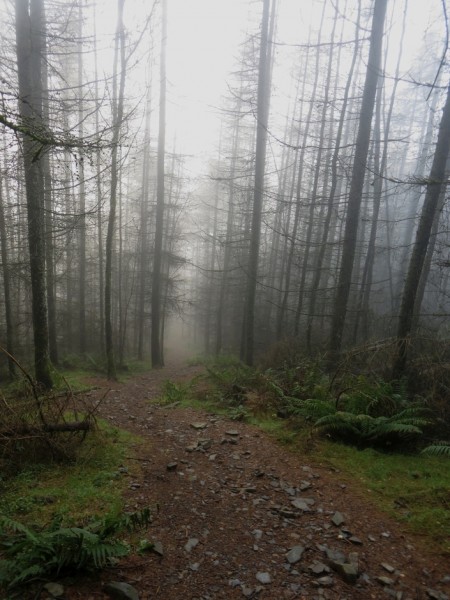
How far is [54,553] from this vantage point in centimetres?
283

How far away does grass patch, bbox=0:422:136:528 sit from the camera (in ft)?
12.2

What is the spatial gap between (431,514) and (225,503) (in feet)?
8.30

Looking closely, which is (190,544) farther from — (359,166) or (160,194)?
(160,194)

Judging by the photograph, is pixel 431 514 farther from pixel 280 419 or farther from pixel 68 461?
pixel 68 461

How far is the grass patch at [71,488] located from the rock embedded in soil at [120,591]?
630 mm

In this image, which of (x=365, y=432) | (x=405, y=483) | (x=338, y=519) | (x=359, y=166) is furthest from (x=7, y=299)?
(x=405, y=483)

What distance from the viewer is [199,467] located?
17.0 ft

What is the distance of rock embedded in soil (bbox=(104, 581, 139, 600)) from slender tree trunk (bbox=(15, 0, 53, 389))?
5.13 m

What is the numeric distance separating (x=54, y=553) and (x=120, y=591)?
2.12 ft

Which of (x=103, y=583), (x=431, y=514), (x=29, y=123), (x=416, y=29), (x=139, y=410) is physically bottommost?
(x=139, y=410)

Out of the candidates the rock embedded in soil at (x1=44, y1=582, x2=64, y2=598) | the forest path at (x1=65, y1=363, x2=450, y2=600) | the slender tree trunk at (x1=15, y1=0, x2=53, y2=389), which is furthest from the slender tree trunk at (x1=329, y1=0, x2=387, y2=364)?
the rock embedded in soil at (x1=44, y1=582, x2=64, y2=598)

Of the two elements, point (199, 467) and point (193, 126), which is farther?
point (193, 126)

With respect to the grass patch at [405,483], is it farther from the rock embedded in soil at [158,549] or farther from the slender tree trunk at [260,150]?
the slender tree trunk at [260,150]

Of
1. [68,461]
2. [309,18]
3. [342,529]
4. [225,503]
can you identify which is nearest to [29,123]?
[68,461]
